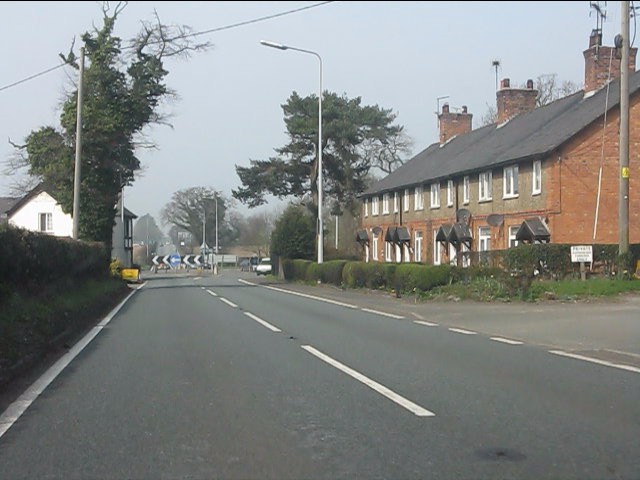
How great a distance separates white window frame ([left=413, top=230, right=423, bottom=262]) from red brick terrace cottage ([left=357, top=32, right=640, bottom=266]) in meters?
0.06

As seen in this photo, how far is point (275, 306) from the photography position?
26.1 meters

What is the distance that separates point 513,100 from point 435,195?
6755mm

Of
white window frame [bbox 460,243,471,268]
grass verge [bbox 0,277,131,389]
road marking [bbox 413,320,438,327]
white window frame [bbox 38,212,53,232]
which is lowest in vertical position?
road marking [bbox 413,320,438,327]

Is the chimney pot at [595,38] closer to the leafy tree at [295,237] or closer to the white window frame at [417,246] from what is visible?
the white window frame at [417,246]

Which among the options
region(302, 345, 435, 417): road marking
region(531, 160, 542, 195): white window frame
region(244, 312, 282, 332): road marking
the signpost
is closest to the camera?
region(302, 345, 435, 417): road marking

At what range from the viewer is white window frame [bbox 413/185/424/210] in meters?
47.3

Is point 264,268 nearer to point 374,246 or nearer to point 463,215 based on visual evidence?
point 374,246

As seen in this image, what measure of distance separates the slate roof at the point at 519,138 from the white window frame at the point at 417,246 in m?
2.99

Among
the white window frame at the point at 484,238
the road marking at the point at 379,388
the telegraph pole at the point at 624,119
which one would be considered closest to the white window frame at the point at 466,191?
the white window frame at the point at 484,238

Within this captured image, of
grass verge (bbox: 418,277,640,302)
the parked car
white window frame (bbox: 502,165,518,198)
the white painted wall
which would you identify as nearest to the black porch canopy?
white window frame (bbox: 502,165,518,198)

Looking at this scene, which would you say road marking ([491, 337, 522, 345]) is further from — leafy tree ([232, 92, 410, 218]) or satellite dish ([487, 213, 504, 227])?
leafy tree ([232, 92, 410, 218])

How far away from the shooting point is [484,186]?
127ft

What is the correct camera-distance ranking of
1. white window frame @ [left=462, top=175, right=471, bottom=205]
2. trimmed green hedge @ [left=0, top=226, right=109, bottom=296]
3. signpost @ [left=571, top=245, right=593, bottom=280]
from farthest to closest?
white window frame @ [left=462, top=175, right=471, bottom=205]
signpost @ [left=571, top=245, right=593, bottom=280]
trimmed green hedge @ [left=0, top=226, right=109, bottom=296]

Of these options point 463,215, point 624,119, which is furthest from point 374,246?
point 624,119
